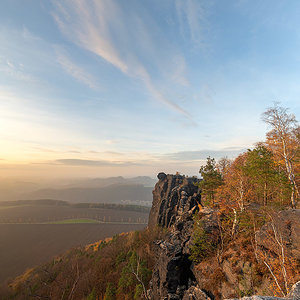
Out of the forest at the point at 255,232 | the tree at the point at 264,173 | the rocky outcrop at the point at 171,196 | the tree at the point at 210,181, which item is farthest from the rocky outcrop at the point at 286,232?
the rocky outcrop at the point at 171,196

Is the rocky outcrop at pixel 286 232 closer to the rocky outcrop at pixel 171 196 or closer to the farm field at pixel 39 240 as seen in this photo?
the rocky outcrop at pixel 171 196

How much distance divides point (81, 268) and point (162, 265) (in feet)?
199

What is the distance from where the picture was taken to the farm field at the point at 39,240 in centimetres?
9791

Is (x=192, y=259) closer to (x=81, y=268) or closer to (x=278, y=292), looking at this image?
(x=278, y=292)

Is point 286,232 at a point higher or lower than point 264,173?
lower

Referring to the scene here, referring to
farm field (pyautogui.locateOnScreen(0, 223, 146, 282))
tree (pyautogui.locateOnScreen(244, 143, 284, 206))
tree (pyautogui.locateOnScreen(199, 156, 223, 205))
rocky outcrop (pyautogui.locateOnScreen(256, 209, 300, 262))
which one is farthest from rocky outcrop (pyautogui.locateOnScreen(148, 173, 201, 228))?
farm field (pyautogui.locateOnScreen(0, 223, 146, 282))

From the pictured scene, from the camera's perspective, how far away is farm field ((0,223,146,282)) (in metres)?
97.9

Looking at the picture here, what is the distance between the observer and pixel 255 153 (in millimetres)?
23781

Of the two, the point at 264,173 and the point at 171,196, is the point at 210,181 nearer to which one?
the point at 264,173

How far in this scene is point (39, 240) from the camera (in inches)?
5177

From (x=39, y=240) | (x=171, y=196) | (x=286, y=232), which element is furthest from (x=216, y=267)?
(x=39, y=240)

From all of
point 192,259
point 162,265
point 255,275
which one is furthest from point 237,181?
point 162,265

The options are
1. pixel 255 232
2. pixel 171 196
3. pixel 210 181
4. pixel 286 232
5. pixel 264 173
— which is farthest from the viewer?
pixel 171 196

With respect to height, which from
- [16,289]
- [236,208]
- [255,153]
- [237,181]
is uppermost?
[255,153]
